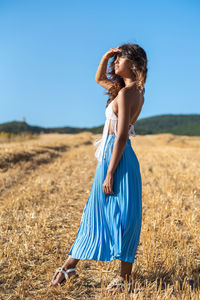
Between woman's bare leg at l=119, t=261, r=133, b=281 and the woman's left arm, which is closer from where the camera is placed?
the woman's left arm

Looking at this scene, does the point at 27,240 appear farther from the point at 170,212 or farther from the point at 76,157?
the point at 76,157

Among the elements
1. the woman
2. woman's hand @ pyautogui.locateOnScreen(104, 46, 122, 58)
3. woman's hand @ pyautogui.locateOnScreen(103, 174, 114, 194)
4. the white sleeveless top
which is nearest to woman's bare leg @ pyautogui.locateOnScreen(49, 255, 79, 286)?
the woman

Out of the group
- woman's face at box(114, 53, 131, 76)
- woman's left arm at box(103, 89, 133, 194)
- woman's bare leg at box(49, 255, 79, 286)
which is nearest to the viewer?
woman's left arm at box(103, 89, 133, 194)

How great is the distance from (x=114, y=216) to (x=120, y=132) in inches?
33.1

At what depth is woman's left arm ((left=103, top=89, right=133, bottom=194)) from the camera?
2.82 metres

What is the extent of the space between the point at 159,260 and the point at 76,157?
12288mm

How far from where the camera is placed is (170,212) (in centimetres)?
572

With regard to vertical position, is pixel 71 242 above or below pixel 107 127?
below

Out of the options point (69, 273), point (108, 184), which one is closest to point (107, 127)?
point (108, 184)

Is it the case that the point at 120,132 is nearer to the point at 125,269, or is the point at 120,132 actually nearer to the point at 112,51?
the point at 112,51

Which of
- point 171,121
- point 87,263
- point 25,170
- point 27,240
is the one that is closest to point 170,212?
point 87,263

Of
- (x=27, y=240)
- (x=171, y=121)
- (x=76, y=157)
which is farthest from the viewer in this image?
(x=171, y=121)

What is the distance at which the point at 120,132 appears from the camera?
112 inches

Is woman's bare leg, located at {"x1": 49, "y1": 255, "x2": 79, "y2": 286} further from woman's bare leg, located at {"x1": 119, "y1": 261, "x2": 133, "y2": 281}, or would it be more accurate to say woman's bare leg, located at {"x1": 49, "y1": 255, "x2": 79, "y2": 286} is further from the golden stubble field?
woman's bare leg, located at {"x1": 119, "y1": 261, "x2": 133, "y2": 281}
